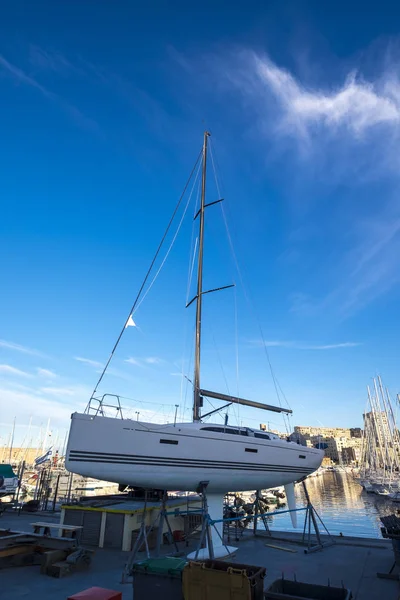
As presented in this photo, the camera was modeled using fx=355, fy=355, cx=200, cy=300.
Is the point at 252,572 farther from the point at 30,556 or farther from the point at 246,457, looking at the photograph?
the point at 30,556

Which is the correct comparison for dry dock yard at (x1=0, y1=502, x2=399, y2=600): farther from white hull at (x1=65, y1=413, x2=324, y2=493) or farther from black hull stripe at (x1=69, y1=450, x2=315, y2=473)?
black hull stripe at (x1=69, y1=450, x2=315, y2=473)

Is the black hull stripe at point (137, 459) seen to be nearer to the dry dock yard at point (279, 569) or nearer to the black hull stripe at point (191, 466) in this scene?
the black hull stripe at point (191, 466)

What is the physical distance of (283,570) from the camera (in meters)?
10.2

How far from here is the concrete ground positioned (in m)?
8.38

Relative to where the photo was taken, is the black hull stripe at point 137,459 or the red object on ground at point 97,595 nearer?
the red object on ground at point 97,595

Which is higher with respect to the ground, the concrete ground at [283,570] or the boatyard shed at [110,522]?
the boatyard shed at [110,522]

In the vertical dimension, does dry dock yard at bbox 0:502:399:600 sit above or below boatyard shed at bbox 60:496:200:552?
below

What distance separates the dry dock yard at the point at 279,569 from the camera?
27.6 feet

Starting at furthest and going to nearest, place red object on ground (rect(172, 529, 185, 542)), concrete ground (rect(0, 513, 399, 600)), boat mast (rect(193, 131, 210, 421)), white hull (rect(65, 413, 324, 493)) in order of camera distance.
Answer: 1. boat mast (rect(193, 131, 210, 421))
2. red object on ground (rect(172, 529, 185, 542))
3. white hull (rect(65, 413, 324, 493))
4. concrete ground (rect(0, 513, 399, 600))

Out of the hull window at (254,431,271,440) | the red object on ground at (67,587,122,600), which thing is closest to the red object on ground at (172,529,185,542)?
the hull window at (254,431,271,440)

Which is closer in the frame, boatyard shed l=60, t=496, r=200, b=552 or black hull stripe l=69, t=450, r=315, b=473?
black hull stripe l=69, t=450, r=315, b=473

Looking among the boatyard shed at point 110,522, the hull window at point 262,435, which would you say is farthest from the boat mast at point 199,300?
the boatyard shed at point 110,522

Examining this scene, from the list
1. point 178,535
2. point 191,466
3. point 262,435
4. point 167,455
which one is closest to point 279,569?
point 191,466

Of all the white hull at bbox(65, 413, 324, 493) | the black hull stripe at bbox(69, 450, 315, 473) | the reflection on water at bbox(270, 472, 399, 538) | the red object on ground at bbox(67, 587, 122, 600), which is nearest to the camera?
the red object on ground at bbox(67, 587, 122, 600)
